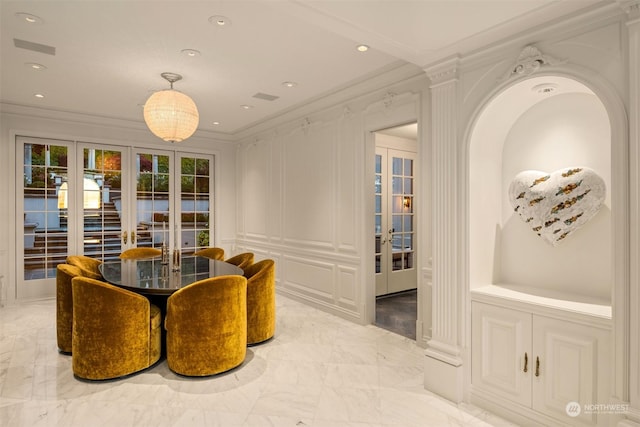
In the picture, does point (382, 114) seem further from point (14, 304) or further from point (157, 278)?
point (14, 304)

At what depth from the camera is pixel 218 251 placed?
509 centimetres

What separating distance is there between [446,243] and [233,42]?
237cm

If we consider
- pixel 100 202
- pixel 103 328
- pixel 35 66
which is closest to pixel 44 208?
pixel 100 202

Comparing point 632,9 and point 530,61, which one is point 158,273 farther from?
point 632,9

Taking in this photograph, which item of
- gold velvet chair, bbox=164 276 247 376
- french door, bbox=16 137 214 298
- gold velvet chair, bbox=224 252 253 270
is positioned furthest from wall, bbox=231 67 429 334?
gold velvet chair, bbox=164 276 247 376

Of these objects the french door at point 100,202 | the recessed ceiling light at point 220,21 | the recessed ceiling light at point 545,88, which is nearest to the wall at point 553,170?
the recessed ceiling light at point 545,88

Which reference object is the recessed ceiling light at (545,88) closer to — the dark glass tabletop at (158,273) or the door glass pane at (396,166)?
the dark glass tabletop at (158,273)

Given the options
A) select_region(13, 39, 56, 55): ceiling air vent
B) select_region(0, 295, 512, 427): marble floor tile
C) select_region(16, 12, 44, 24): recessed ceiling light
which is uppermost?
select_region(13, 39, 56, 55): ceiling air vent

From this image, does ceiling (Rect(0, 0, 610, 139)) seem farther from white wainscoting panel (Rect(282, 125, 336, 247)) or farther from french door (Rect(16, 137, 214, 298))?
french door (Rect(16, 137, 214, 298))

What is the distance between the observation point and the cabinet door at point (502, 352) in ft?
7.59

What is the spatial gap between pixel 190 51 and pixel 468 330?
127 inches

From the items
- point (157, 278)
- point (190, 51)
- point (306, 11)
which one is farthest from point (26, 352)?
point (306, 11)

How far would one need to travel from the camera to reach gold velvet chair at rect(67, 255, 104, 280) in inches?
146

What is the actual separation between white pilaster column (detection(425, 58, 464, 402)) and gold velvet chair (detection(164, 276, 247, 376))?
1574 millimetres
